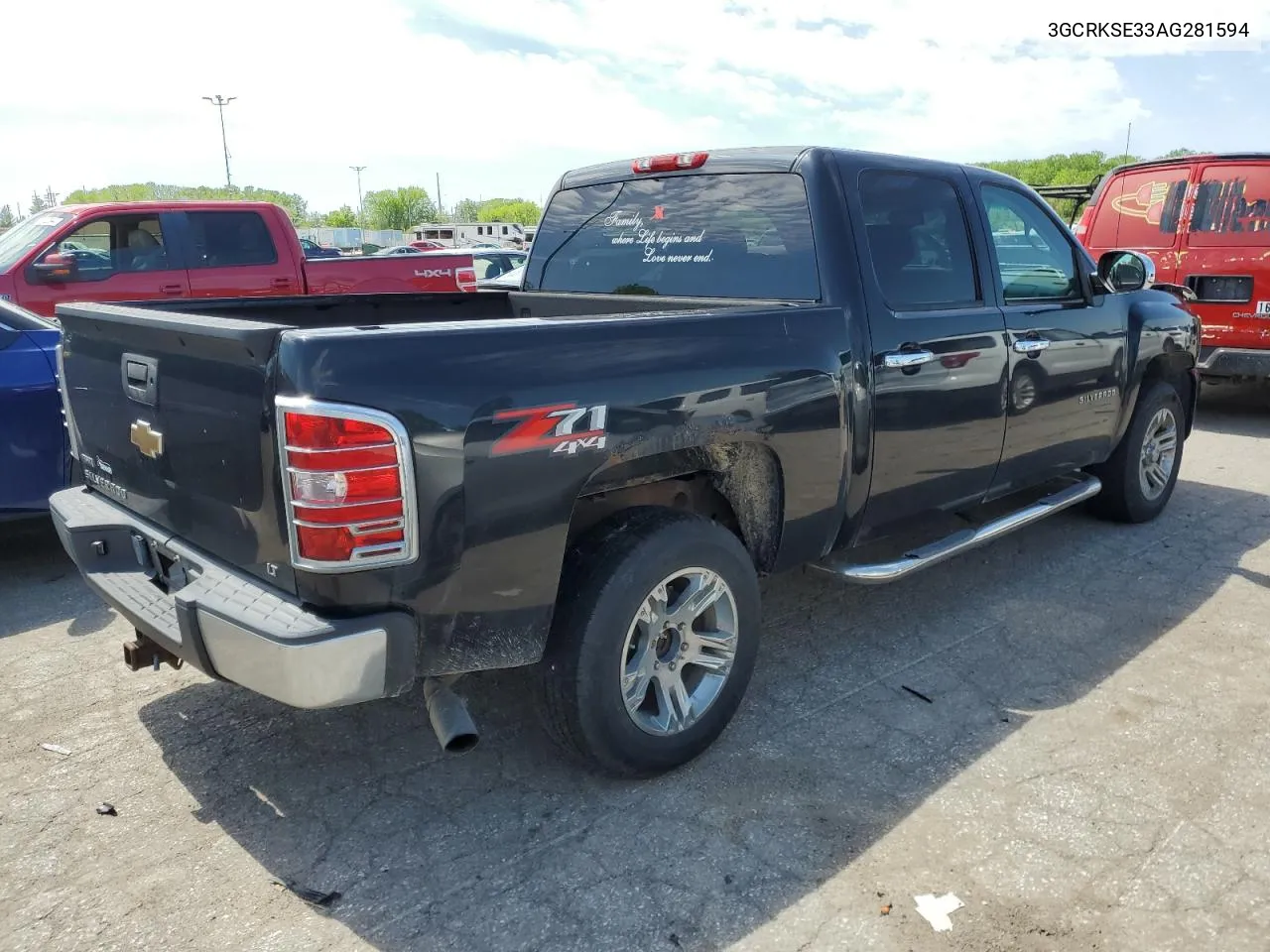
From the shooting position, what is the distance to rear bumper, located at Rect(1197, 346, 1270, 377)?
797cm

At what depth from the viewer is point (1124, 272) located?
4828 millimetres

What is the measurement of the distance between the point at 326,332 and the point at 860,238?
2073 mm

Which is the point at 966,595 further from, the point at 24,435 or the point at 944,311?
the point at 24,435

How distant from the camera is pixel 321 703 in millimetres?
2330

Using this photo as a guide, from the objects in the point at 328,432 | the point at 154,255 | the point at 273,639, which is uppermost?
the point at 154,255

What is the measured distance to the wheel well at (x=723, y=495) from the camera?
306 cm

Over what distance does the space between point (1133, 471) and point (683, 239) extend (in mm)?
3113

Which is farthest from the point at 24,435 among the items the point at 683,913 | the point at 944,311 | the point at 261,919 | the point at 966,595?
the point at 966,595

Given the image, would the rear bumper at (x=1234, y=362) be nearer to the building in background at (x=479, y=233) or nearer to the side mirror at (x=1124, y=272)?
the side mirror at (x=1124, y=272)

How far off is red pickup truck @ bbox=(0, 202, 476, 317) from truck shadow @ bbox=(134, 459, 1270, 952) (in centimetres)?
544

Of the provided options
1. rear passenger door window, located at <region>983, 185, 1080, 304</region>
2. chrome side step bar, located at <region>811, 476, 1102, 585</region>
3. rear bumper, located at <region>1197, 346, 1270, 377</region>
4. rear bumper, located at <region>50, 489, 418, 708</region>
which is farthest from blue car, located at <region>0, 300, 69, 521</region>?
rear bumper, located at <region>1197, 346, 1270, 377</region>

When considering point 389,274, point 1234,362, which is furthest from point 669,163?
point 389,274

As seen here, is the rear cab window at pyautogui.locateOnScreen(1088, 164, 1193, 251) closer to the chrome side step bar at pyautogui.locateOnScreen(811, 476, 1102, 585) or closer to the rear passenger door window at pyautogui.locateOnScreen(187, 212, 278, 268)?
the chrome side step bar at pyautogui.locateOnScreen(811, 476, 1102, 585)

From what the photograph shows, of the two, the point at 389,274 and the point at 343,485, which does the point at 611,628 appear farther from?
the point at 389,274
